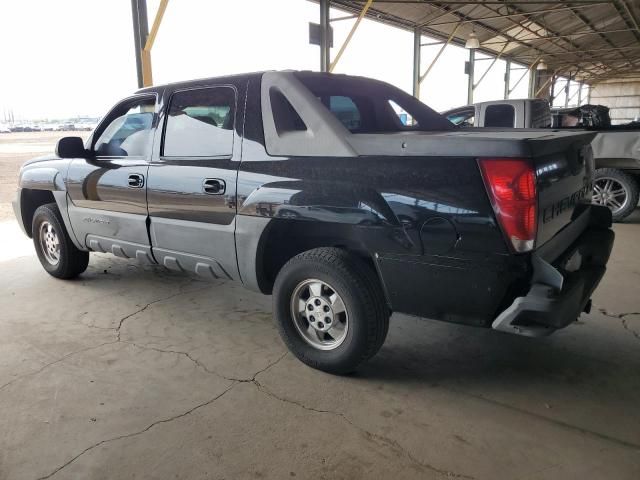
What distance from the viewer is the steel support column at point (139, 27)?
7.88m

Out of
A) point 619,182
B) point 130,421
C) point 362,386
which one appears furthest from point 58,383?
point 619,182

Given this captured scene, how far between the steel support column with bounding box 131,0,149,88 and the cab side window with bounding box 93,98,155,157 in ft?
14.7

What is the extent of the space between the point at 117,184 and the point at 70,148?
0.66 metres

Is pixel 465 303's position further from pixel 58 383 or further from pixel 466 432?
pixel 58 383

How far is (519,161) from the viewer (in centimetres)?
210

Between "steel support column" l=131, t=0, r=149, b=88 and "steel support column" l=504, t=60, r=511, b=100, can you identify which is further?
"steel support column" l=504, t=60, r=511, b=100

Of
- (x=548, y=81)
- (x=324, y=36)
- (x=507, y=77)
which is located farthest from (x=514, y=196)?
(x=548, y=81)

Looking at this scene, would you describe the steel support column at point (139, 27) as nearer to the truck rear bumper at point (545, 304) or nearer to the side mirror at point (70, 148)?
the side mirror at point (70, 148)

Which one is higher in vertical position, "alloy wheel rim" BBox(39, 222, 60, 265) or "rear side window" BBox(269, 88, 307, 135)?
"rear side window" BBox(269, 88, 307, 135)

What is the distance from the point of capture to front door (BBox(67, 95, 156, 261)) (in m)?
3.62

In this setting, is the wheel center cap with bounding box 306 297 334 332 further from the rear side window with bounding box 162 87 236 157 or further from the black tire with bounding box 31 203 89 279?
the black tire with bounding box 31 203 89 279

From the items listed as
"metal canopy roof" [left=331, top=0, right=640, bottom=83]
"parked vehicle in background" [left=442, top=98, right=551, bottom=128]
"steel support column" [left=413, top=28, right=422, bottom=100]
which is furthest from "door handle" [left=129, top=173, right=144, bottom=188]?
"steel support column" [left=413, top=28, right=422, bottom=100]

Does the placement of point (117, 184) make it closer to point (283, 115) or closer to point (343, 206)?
Answer: point (283, 115)

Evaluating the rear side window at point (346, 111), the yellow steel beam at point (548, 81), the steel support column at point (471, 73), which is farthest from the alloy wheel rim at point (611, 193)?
the yellow steel beam at point (548, 81)
